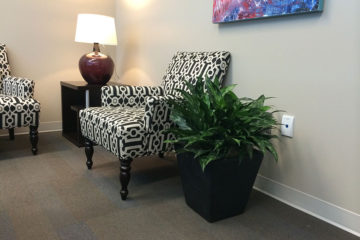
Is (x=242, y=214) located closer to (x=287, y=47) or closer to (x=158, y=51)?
(x=287, y=47)

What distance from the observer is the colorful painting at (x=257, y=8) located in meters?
1.40

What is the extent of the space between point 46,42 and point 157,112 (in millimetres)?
1826

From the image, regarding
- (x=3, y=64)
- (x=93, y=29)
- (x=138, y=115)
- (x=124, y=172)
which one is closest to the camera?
(x=124, y=172)

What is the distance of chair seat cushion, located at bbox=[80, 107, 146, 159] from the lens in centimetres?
150

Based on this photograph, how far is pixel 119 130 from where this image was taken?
59.0 inches

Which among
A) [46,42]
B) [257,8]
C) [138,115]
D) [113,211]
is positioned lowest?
[113,211]

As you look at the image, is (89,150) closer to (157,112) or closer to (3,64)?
(157,112)

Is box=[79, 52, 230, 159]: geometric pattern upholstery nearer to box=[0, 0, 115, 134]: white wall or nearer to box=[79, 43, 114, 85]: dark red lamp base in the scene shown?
box=[79, 43, 114, 85]: dark red lamp base

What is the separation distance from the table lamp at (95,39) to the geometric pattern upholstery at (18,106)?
452 mm

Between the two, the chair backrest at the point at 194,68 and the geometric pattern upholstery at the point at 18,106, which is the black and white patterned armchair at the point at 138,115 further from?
the geometric pattern upholstery at the point at 18,106

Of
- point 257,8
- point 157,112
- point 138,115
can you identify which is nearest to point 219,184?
point 157,112

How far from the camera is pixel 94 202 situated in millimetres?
1559

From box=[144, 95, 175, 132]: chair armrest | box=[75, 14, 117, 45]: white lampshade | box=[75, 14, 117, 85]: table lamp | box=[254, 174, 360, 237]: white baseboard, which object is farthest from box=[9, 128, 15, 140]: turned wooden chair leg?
box=[254, 174, 360, 237]: white baseboard

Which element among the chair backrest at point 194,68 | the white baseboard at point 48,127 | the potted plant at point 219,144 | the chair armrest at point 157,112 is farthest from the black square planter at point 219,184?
the white baseboard at point 48,127
